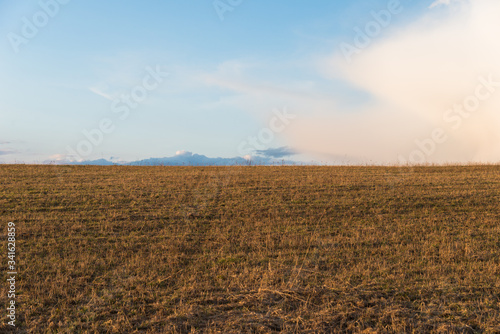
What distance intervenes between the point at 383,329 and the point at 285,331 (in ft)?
6.63

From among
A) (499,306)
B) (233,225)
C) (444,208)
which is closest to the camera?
(499,306)

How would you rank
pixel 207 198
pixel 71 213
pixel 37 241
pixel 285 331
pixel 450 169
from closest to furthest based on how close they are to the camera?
pixel 285 331, pixel 37 241, pixel 71 213, pixel 207 198, pixel 450 169

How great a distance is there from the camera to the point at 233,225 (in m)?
15.1

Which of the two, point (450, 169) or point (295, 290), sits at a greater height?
point (450, 169)

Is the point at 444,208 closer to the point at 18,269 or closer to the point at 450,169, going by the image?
the point at 450,169

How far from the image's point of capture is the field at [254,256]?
7.44m

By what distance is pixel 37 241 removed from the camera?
12.9m

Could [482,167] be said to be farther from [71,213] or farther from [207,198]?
[71,213]

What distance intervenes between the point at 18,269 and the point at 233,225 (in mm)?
7837

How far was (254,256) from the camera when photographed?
11484 mm

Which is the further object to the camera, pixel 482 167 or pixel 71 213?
pixel 482 167

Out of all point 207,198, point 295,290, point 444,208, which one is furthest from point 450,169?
point 295,290

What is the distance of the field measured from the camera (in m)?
7.44

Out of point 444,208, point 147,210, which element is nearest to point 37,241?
point 147,210
